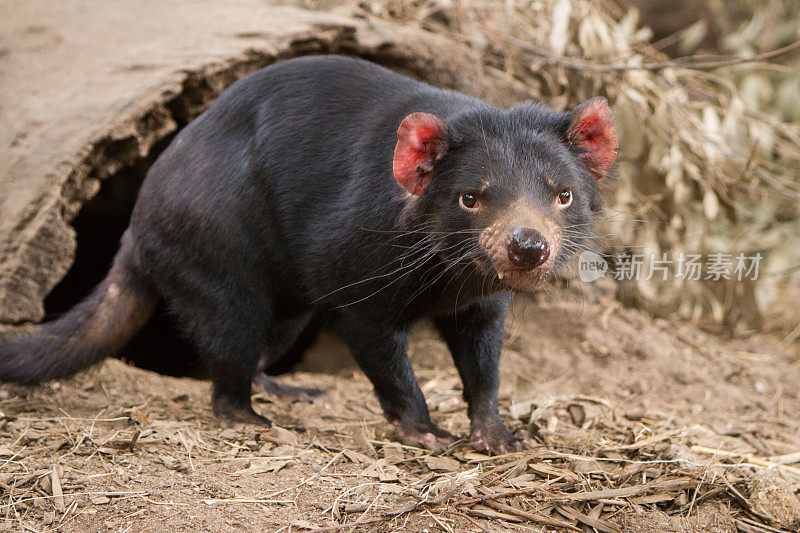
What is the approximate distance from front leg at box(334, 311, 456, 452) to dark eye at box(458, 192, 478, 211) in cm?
74

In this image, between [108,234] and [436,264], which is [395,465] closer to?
[436,264]

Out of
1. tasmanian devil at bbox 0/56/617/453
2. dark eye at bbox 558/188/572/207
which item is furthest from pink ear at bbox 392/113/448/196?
dark eye at bbox 558/188/572/207

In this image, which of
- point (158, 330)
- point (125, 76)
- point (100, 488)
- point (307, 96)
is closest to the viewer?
point (100, 488)

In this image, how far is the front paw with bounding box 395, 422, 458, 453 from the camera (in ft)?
11.4

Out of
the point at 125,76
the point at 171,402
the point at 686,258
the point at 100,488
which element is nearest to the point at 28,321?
the point at 171,402

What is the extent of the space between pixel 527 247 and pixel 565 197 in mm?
433

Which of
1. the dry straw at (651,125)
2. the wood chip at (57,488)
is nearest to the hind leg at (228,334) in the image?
the wood chip at (57,488)

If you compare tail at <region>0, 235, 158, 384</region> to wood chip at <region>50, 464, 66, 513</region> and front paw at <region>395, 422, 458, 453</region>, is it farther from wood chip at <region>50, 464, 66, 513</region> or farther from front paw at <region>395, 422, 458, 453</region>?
front paw at <region>395, 422, 458, 453</region>

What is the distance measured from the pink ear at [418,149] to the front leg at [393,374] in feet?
2.27

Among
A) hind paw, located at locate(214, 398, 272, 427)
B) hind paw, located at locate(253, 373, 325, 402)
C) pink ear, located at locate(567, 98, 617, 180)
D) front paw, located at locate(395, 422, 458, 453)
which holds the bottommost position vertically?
hind paw, located at locate(253, 373, 325, 402)

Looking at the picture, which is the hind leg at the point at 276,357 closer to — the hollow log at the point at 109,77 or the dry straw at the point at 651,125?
the hollow log at the point at 109,77

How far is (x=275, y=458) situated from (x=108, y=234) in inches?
143

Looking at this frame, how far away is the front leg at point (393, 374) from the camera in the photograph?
3408 mm

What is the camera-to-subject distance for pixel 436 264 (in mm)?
3074
